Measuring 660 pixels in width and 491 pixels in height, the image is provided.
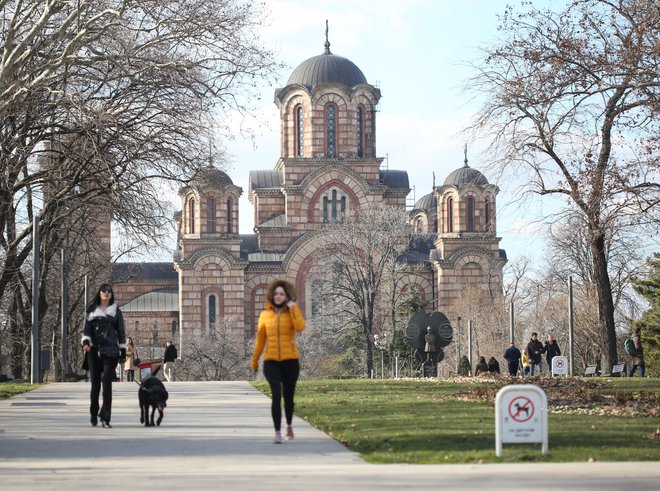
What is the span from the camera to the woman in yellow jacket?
1474 cm

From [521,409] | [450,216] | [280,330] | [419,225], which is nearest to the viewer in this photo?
[521,409]

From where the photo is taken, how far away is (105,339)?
1730 centimetres

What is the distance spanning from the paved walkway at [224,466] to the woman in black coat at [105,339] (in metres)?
0.37

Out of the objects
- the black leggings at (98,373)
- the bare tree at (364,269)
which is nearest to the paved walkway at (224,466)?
the black leggings at (98,373)

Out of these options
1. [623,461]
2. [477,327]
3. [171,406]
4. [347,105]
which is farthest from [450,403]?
[347,105]

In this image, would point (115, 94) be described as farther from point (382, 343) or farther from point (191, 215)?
A: point (191, 215)

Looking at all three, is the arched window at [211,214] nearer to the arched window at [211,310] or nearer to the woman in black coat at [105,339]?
the arched window at [211,310]

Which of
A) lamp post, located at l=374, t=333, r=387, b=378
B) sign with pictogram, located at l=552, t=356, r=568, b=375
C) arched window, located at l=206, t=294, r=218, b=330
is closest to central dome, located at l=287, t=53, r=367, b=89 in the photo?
arched window, located at l=206, t=294, r=218, b=330

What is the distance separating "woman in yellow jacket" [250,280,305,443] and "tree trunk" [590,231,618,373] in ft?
62.4

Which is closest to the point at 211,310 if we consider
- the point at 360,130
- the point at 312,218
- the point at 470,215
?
the point at 312,218

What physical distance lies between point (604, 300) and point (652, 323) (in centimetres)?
1920

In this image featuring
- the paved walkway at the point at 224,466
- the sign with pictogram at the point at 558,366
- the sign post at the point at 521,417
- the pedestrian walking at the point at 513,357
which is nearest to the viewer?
the paved walkway at the point at 224,466

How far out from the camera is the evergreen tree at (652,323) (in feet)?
179

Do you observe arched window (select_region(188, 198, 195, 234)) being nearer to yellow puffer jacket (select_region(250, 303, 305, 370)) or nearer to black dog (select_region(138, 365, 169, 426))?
black dog (select_region(138, 365, 169, 426))
